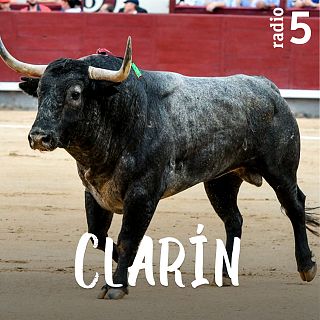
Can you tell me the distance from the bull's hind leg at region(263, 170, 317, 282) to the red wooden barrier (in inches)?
283

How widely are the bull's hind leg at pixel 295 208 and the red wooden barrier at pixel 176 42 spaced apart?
719cm

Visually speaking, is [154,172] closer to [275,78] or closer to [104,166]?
[104,166]

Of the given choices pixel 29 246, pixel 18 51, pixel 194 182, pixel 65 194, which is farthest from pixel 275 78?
pixel 194 182

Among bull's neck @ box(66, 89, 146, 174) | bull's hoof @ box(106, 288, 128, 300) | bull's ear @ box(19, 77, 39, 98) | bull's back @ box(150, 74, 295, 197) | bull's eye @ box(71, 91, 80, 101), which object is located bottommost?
bull's hoof @ box(106, 288, 128, 300)

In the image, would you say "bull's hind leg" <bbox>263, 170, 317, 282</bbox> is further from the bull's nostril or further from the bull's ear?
the bull's nostril

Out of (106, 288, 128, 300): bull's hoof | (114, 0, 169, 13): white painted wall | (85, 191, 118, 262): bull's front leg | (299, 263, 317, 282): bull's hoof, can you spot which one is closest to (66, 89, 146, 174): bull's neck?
(85, 191, 118, 262): bull's front leg

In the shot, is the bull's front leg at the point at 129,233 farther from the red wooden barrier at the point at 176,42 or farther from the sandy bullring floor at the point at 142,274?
the red wooden barrier at the point at 176,42

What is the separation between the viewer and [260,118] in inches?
217

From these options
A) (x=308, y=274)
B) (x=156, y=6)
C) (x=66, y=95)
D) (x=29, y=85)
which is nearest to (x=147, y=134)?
(x=66, y=95)

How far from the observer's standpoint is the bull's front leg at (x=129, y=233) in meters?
4.88

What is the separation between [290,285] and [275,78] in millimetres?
7518

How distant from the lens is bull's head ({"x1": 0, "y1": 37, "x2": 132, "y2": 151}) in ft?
15.1

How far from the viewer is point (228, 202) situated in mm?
5699

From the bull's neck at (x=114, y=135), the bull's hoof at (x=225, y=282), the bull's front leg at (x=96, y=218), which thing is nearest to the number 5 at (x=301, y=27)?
the bull's hoof at (x=225, y=282)
